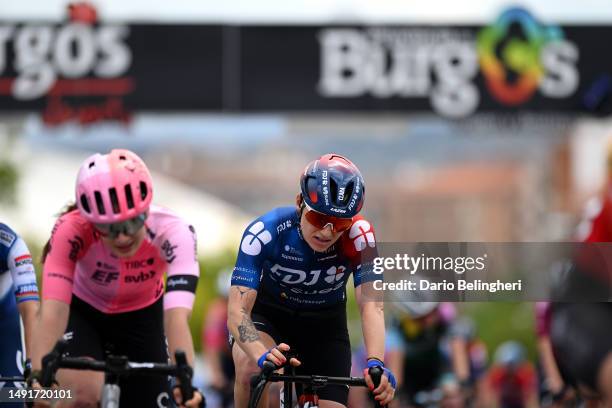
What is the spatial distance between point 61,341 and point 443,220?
450 feet

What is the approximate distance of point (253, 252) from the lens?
7840mm

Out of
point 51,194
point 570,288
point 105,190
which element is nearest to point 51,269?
point 105,190

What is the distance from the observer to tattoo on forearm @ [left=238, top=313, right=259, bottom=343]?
7625 millimetres

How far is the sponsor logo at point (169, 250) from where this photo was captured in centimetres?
781

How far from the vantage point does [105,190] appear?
7.35 metres

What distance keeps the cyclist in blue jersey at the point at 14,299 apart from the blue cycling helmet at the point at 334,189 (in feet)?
6.08

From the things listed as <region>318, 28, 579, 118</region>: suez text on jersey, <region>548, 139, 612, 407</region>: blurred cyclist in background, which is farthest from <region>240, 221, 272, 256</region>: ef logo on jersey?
<region>318, 28, 579, 118</region>: suez text on jersey

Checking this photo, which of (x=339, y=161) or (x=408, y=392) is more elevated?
(x=339, y=161)

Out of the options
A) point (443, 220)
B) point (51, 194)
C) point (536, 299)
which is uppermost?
point (536, 299)

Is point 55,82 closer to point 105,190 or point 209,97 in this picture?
point 209,97

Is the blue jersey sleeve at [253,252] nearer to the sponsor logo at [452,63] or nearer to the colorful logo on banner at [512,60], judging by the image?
the sponsor logo at [452,63]

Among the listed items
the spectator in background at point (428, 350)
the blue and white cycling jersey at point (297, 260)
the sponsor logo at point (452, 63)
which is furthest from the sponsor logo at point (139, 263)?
the sponsor logo at point (452, 63)

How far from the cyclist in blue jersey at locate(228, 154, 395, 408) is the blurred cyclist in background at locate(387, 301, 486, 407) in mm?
5765

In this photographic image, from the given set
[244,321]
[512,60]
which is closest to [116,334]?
[244,321]
